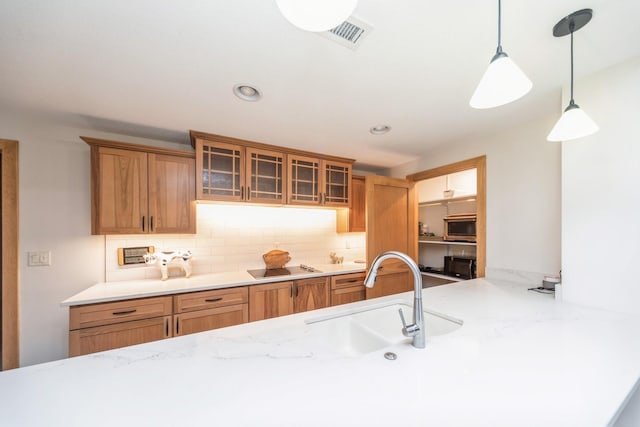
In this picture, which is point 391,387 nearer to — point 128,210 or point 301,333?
point 301,333

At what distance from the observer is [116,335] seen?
5.69 feet

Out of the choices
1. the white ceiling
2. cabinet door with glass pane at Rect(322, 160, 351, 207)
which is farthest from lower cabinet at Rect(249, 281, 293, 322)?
the white ceiling

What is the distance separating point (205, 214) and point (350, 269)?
171 centimetres

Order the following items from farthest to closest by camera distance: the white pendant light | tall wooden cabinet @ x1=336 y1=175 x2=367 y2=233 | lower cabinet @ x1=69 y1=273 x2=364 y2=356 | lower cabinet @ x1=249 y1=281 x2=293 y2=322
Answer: tall wooden cabinet @ x1=336 y1=175 x2=367 y2=233, lower cabinet @ x1=249 y1=281 x2=293 y2=322, lower cabinet @ x1=69 y1=273 x2=364 y2=356, the white pendant light

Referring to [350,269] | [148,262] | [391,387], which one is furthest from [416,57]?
[148,262]

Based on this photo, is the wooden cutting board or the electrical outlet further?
the wooden cutting board

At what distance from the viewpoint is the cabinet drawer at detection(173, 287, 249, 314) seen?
1.92m

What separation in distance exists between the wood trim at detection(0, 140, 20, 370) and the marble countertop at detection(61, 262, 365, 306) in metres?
0.40

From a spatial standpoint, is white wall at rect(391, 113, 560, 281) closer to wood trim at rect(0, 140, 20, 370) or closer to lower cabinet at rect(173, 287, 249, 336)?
lower cabinet at rect(173, 287, 249, 336)

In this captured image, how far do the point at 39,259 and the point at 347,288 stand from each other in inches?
108

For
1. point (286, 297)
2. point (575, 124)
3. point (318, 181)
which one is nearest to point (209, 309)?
point (286, 297)

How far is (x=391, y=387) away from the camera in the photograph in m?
0.71

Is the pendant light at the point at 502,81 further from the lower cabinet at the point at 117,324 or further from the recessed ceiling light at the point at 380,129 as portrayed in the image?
the lower cabinet at the point at 117,324

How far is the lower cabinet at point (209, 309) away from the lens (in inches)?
75.5
